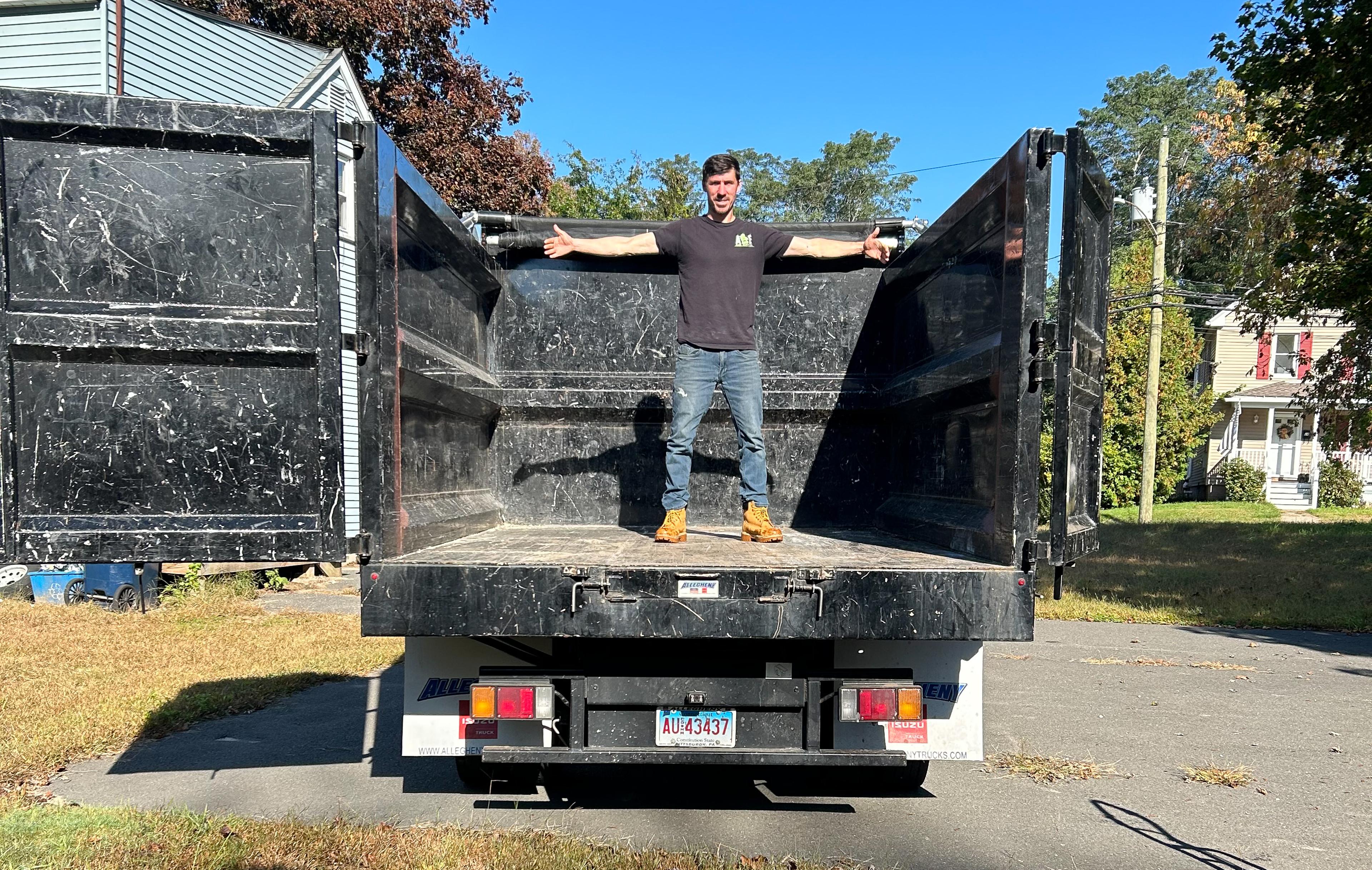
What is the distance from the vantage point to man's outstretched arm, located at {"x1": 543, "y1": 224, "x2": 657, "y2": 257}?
153 inches

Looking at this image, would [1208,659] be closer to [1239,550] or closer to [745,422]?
[745,422]

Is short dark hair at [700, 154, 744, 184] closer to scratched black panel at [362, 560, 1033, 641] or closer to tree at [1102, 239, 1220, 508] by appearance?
scratched black panel at [362, 560, 1033, 641]

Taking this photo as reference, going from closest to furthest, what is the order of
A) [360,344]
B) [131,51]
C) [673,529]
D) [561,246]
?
[360,344] → [673,529] → [561,246] → [131,51]

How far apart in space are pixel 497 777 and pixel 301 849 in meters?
0.77

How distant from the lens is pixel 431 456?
3.45 m

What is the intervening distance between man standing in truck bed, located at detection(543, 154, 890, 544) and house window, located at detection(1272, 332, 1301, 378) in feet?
103

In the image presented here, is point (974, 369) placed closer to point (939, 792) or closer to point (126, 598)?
point (939, 792)

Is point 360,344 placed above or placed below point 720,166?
below

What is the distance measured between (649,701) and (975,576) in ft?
3.65

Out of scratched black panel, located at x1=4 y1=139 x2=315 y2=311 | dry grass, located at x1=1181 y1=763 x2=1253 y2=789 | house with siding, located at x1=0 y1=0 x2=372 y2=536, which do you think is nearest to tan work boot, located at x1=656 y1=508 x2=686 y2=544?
scratched black panel, located at x1=4 y1=139 x2=315 y2=311

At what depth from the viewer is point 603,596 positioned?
8.72ft

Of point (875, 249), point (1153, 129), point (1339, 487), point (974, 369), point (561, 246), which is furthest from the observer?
point (1153, 129)

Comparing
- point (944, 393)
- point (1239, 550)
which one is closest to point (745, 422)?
point (944, 393)

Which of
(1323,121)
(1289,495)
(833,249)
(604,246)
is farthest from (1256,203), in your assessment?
(1289,495)
